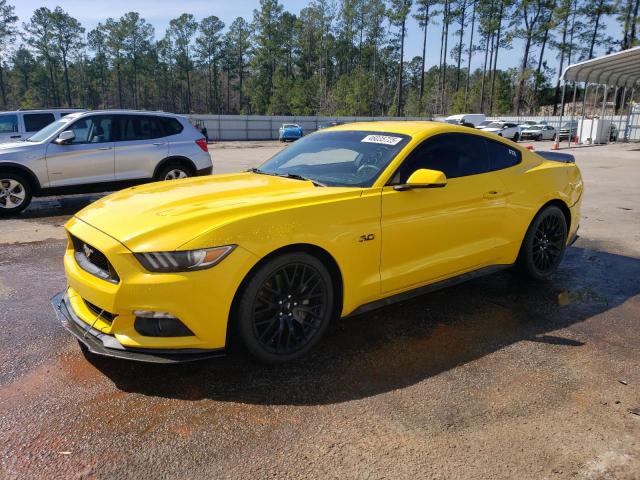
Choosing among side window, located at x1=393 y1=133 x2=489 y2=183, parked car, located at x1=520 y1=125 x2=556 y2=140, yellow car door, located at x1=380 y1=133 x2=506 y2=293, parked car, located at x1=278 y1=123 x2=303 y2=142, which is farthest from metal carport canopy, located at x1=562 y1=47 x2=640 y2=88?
yellow car door, located at x1=380 y1=133 x2=506 y2=293

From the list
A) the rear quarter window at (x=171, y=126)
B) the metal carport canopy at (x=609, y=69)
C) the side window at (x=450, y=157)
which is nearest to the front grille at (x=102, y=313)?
the side window at (x=450, y=157)

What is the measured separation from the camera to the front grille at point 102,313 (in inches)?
118

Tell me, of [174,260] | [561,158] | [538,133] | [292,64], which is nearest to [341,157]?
[174,260]

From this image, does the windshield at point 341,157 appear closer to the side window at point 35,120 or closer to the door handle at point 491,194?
the door handle at point 491,194

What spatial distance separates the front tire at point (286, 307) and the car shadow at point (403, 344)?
14 cm

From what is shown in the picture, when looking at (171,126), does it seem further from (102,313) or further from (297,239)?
(297,239)

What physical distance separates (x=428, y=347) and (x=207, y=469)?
6.11 feet

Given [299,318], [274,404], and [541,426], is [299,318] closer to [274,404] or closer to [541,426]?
[274,404]

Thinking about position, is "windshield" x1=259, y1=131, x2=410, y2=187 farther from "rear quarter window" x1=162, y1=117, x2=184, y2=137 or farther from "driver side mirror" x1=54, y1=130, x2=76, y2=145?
"rear quarter window" x1=162, y1=117, x2=184, y2=137

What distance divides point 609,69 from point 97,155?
27246 millimetres

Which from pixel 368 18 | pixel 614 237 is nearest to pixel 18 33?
pixel 368 18

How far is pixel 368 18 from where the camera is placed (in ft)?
261

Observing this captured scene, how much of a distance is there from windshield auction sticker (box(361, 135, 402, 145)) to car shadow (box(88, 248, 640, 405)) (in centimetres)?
144

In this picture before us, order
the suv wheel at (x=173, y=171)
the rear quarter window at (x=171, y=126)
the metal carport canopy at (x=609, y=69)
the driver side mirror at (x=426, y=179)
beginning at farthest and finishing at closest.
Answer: the metal carport canopy at (x=609, y=69)
the rear quarter window at (x=171, y=126)
the suv wheel at (x=173, y=171)
the driver side mirror at (x=426, y=179)
